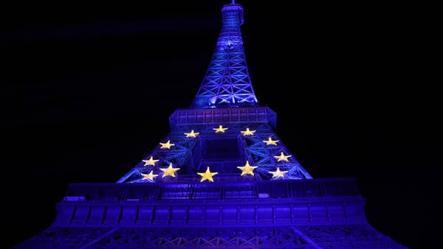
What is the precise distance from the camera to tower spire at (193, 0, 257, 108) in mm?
28125

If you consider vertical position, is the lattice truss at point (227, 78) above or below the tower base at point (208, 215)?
above

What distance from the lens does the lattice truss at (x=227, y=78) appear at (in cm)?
2814

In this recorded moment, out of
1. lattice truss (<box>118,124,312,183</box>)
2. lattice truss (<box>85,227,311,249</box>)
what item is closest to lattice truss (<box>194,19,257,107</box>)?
lattice truss (<box>118,124,312,183</box>)

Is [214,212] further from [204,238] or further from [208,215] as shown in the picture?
[204,238]

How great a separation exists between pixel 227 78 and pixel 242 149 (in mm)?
9272

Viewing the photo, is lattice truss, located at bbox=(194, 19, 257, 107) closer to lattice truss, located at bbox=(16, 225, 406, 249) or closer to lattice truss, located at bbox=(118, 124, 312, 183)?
lattice truss, located at bbox=(118, 124, 312, 183)

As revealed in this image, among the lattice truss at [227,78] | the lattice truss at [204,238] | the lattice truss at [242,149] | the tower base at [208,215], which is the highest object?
the lattice truss at [227,78]

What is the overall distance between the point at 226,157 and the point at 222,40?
12.0m

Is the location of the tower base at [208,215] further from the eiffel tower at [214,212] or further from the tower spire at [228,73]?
the tower spire at [228,73]

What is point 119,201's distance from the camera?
52.0 ft

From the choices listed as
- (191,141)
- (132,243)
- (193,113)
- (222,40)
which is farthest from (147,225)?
(222,40)

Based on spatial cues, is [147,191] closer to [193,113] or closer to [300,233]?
[300,233]

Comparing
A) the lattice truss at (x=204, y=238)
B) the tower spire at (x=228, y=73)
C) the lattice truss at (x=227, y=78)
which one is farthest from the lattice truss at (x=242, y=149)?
the lattice truss at (x=227, y=78)

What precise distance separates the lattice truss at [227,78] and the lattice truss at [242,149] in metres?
3.97
